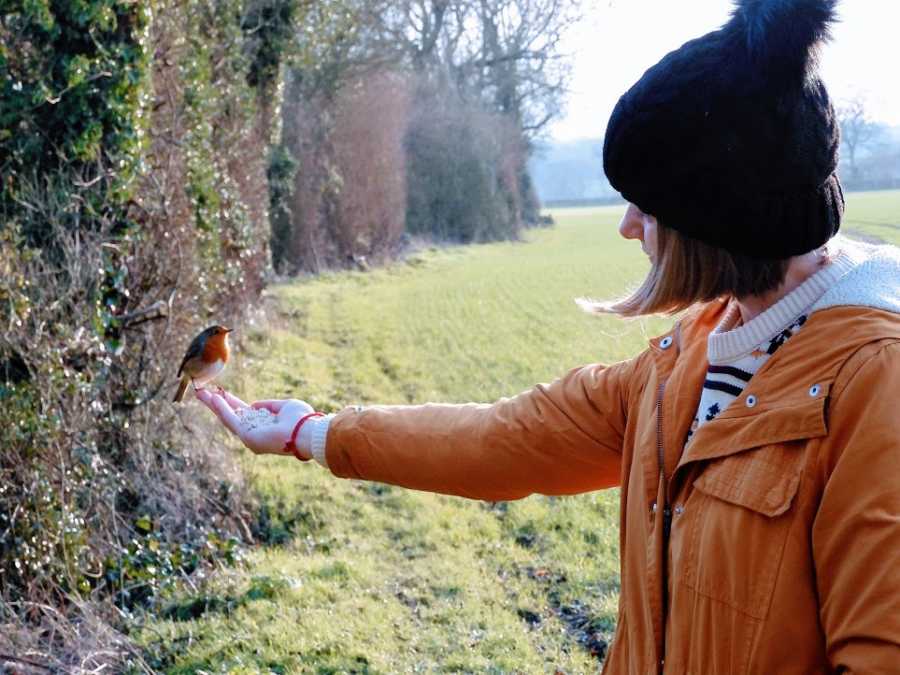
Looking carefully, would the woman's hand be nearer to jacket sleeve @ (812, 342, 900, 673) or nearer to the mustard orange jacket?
Result: the mustard orange jacket

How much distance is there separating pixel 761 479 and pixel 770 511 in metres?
0.06

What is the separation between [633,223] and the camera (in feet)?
6.87

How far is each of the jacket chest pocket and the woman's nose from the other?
Answer: 0.57 m

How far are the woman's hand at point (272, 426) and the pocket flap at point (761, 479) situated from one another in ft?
4.75

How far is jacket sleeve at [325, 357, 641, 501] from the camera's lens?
2477 millimetres

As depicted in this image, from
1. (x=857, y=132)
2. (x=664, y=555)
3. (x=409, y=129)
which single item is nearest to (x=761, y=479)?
(x=664, y=555)

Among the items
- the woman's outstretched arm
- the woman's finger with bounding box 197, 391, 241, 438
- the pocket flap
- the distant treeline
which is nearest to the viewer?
the pocket flap

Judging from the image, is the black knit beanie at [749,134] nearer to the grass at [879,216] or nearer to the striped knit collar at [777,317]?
the striped knit collar at [777,317]

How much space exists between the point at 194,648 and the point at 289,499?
2441 mm

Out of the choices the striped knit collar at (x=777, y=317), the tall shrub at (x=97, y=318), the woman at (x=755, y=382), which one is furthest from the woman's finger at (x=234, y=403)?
the tall shrub at (x=97, y=318)

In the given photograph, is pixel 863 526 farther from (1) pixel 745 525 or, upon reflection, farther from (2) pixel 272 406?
(2) pixel 272 406

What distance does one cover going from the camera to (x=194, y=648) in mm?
5125

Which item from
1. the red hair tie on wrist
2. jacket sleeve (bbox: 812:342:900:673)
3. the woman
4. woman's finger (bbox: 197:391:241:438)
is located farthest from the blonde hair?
woman's finger (bbox: 197:391:241:438)

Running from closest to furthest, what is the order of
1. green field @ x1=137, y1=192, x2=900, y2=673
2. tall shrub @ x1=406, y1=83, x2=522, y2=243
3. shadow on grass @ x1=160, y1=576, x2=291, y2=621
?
green field @ x1=137, y1=192, x2=900, y2=673, shadow on grass @ x1=160, y1=576, x2=291, y2=621, tall shrub @ x1=406, y1=83, x2=522, y2=243
